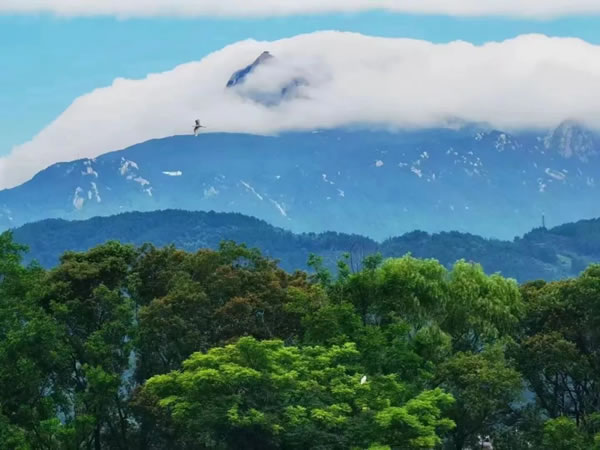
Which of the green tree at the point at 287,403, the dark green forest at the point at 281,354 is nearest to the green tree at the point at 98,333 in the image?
the dark green forest at the point at 281,354

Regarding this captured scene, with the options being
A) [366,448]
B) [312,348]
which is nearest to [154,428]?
[312,348]

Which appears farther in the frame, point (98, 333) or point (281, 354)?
point (98, 333)

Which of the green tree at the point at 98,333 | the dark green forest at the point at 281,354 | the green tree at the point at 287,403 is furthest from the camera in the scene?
the green tree at the point at 98,333

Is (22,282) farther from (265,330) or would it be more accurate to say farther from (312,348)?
(312,348)

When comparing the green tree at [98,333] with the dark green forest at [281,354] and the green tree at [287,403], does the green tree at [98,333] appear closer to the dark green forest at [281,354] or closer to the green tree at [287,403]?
the dark green forest at [281,354]

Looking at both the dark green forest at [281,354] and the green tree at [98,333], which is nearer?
the dark green forest at [281,354]

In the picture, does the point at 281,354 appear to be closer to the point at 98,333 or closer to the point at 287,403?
the point at 287,403

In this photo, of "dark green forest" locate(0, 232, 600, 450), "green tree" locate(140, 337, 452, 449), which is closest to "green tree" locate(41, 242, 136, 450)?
"dark green forest" locate(0, 232, 600, 450)

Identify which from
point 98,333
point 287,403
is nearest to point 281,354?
point 287,403
